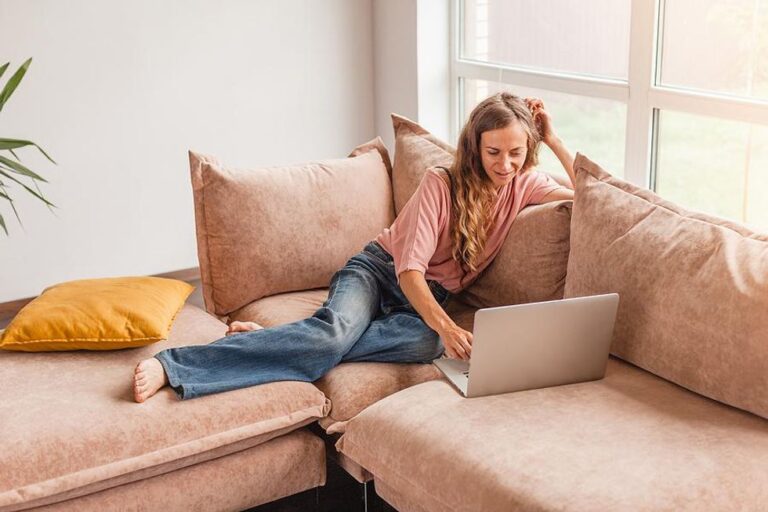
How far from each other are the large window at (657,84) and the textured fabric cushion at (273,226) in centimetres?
79

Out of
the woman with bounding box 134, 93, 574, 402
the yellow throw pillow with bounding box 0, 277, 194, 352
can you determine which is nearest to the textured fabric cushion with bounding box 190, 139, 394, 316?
the woman with bounding box 134, 93, 574, 402

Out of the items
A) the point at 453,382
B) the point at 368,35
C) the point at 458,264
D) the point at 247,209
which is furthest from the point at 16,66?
the point at 453,382

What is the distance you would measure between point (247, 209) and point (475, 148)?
70 centimetres

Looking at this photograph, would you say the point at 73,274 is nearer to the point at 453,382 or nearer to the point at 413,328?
the point at 413,328

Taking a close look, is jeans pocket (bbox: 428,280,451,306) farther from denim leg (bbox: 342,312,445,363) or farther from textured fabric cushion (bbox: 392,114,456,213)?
textured fabric cushion (bbox: 392,114,456,213)

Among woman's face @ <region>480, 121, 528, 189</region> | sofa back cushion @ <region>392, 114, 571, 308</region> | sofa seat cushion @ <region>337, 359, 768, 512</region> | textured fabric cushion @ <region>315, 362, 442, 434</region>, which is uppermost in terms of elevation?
woman's face @ <region>480, 121, 528, 189</region>

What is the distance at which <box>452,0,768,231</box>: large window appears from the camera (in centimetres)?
262

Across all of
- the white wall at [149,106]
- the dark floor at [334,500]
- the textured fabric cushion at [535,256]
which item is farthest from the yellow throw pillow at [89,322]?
the textured fabric cushion at [535,256]

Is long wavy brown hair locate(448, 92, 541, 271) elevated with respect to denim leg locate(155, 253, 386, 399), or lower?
elevated

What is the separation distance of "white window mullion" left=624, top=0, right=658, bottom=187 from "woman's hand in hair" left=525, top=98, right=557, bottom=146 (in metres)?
0.41

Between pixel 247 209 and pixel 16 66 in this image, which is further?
pixel 16 66

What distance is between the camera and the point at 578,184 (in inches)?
96.0

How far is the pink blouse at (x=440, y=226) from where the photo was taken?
254 centimetres

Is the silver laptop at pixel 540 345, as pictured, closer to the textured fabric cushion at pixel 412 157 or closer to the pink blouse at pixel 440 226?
the pink blouse at pixel 440 226
